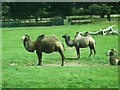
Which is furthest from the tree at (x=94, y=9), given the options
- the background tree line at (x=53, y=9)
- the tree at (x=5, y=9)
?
the tree at (x=5, y=9)

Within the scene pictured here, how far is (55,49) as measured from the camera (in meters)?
15.2

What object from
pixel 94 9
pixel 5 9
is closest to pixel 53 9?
pixel 94 9

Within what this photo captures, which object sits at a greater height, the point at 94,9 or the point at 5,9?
the point at 5,9

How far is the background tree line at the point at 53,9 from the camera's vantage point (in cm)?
6028

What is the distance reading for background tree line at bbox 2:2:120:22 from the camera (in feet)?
198

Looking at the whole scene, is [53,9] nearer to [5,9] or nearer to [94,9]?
[94,9]

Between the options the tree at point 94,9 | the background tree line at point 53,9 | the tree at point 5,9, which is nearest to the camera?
the tree at point 94,9

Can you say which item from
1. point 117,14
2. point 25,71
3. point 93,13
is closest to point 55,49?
point 25,71

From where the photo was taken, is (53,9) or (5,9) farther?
(53,9)

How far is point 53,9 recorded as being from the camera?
65125 mm

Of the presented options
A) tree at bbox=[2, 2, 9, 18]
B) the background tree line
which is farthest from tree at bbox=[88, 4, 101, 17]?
tree at bbox=[2, 2, 9, 18]

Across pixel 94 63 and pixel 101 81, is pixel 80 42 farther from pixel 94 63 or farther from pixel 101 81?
pixel 101 81

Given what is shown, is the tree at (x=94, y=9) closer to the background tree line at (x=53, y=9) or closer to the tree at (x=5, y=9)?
the background tree line at (x=53, y=9)

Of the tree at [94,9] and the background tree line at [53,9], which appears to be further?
the background tree line at [53,9]
